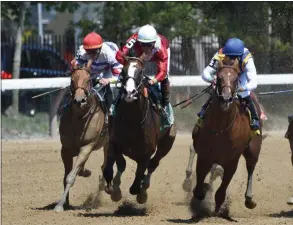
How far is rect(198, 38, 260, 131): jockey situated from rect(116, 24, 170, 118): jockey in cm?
61

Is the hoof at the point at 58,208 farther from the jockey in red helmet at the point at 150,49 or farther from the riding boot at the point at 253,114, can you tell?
the riding boot at the point at 253,114

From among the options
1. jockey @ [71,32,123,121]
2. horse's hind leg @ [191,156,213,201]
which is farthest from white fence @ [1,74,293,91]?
horse's hind leg @ [191,156,213,201]

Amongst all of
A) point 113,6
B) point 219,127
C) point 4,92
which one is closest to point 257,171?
point 219,127

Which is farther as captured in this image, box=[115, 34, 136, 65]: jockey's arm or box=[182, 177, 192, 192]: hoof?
box=[182, 177, 192, 192]: hoof

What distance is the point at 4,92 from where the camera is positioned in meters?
19.5

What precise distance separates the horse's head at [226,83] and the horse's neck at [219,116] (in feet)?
0.60

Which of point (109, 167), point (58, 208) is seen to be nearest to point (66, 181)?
point (58, 208)

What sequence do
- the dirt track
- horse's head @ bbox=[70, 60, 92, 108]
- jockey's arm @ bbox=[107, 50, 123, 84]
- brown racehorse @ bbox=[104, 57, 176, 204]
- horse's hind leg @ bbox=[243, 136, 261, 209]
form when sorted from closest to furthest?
brown racehorse @ bbox=[104, 57, 176, 204] → the dirt track → horse's head @ bbox=[70, 60, 92, 108] → horse's hind leg @ bbox=[243, 136, 261, 209] → jockey's arm @ bbox=[107, 50, 123, 84]

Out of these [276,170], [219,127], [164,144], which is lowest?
[276,170]

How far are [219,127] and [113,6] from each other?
501 inches

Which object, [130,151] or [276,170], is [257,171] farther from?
[130,151]

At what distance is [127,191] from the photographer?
40.5 ft

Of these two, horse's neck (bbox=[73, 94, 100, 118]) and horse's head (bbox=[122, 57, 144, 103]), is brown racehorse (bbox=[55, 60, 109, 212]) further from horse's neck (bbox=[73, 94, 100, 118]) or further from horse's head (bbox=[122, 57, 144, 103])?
horse's head (bbox=[122, 57, 144, 103])

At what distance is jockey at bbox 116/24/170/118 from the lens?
10.3 meters
